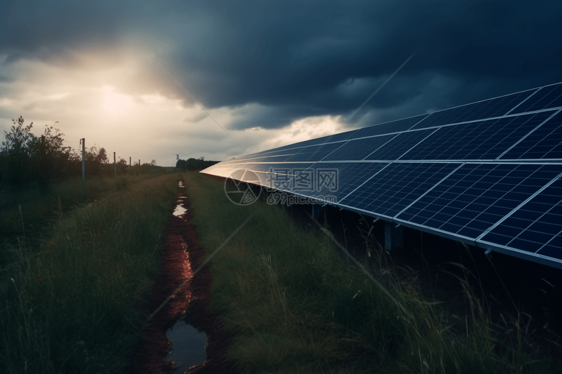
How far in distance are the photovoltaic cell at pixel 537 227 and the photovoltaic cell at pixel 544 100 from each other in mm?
5187

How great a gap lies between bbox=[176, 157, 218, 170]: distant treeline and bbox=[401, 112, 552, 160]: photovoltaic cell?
11780 cm

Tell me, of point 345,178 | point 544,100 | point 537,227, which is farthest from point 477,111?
point 537,227

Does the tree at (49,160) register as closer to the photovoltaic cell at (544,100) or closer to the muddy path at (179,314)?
the muddy path at (179,314)

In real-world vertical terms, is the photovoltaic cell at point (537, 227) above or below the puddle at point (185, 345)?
above

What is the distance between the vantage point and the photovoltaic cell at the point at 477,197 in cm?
562

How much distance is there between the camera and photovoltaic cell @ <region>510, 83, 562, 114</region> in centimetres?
934

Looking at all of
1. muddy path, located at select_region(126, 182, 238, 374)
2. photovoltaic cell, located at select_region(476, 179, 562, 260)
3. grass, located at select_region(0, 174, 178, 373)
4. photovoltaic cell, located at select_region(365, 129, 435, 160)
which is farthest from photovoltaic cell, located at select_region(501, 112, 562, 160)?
grass, located at select_region(0, 174, 178, 373)

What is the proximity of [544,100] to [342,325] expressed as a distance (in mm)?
9476

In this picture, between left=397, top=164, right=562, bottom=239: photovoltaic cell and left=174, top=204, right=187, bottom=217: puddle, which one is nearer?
left=397, top=164, right=562, bottom=239: photovoltaic cell

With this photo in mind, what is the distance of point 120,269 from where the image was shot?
677 centimetres

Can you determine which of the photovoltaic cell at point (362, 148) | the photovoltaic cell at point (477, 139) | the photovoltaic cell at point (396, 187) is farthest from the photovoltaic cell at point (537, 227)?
the photovoltaic cell at point (362, 148)

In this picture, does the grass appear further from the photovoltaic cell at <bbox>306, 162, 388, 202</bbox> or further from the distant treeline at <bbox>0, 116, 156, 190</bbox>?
the distant treeline at <bbox>0, 116, 156, 190</bbox>

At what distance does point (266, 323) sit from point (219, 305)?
152 centimetres

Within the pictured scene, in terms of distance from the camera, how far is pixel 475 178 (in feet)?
23.3
